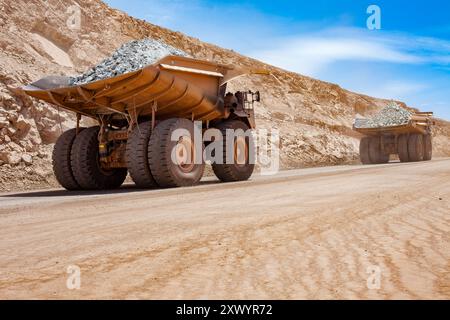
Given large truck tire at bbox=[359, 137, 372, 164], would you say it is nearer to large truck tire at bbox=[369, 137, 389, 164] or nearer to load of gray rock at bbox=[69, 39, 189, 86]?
large truck tire at bbox=[369, 137, 389, 164]

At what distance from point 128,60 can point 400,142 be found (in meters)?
16.7

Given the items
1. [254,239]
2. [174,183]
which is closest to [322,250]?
[254,239]

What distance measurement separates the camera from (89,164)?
1024 centimetres

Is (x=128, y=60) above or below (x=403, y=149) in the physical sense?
above

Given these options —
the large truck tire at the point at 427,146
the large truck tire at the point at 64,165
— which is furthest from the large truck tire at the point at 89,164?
the large truck tire at the point at 427,146

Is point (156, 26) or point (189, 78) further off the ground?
point (156, 26)

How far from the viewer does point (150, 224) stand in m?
4.46

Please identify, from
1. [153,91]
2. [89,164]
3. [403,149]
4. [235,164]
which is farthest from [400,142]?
[89,164]

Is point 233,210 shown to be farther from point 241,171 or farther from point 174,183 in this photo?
point 241,171

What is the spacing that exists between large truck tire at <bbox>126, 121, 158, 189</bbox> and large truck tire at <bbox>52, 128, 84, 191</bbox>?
1.60 meters

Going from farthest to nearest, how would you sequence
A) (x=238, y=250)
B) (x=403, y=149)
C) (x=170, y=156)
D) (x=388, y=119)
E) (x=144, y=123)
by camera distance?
1. (x=403, y=149)
2. (x=388, y=119)
3. (x=144, y=123)
4. (x=170, y=156)
5. (x=238, y=250)

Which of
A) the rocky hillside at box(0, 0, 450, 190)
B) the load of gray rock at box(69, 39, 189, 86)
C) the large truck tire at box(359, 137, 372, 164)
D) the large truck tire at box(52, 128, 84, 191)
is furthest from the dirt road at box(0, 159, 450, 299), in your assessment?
the large truck tire at box(359, 137, 372, 164)

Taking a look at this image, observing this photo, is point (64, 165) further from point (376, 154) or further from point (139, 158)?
point (376, 154)
